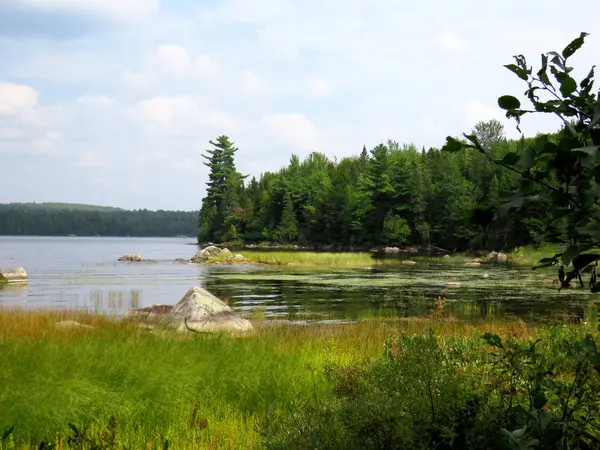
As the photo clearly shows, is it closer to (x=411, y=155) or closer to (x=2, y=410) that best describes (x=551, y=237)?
(x=2, y=410)

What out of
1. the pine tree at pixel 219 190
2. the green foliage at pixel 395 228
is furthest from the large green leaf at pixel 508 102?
the pine tree at pixel 219 190

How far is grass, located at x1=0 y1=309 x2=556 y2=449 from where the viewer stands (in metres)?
5.95

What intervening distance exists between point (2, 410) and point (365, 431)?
14.0 ft

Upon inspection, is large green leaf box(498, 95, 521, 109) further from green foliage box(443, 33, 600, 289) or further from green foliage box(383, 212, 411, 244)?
green foliage box(383, 212, 411, 244)

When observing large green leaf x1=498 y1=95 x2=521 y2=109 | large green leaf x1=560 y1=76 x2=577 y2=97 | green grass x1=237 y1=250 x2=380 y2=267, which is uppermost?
large green leaf x1=560 y1=76 x2=577 y2=97

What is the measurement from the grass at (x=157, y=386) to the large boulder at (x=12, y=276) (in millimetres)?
28003

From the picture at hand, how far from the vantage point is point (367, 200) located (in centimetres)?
9106

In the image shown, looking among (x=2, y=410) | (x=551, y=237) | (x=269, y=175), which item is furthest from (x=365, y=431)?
(x=269, y=175)

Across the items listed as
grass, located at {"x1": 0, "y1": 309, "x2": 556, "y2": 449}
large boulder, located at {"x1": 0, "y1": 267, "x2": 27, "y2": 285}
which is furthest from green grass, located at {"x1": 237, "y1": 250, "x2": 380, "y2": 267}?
grass, located at {"x1": 0, "y1": 309, "x2": 556, "y2": 449}

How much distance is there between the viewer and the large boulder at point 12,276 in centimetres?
3638

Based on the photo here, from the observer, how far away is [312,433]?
348 cm

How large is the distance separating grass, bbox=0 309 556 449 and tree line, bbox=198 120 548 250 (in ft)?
177

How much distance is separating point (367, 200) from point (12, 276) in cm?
6089

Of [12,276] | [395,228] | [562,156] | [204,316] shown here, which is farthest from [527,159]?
[395,228]
